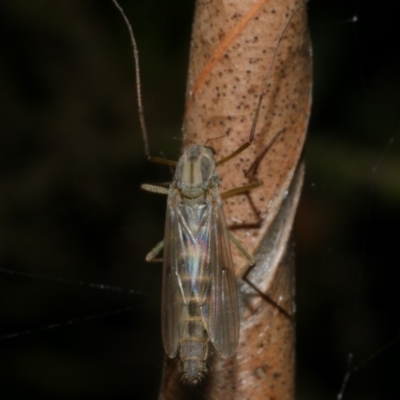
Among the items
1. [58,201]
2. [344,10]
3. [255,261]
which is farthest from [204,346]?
[344,10]

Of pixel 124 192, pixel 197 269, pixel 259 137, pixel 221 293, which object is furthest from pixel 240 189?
pixel 124 192

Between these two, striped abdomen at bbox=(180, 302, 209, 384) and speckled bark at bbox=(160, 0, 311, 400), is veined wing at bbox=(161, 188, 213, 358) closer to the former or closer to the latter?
striped abdomen at bbox=(180, 302, 209, 384)

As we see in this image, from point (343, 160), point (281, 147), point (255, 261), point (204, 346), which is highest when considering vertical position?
point (343, 160)

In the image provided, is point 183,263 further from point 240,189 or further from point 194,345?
point 240,189

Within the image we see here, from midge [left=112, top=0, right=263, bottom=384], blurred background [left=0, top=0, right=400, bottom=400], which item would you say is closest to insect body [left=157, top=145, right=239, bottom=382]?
midge [left=112, top=0, right=263, bottom=384]

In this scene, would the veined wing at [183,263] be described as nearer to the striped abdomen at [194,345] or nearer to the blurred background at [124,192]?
the striped abdomen at [194,345]

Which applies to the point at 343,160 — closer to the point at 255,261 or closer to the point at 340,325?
the point at 340,325
